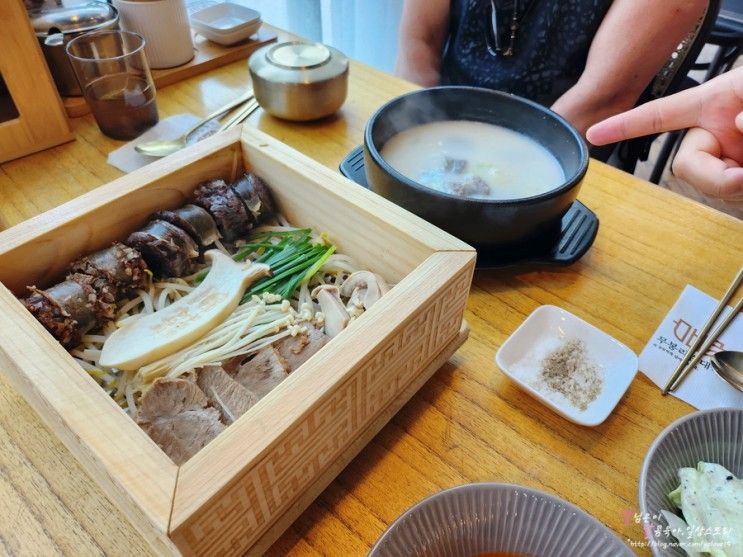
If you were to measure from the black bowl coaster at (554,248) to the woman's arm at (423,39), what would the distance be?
1092 mm

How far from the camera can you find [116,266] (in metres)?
0.93

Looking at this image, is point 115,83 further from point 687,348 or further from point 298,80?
point 687,348

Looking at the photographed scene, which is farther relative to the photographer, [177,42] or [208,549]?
[177,42]

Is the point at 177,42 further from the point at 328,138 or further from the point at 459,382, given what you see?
the point at 459,382

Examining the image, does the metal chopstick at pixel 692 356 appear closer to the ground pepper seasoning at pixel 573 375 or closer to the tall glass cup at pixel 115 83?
the ground pepper seasoning at pixel 573 375

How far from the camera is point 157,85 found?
1.84m

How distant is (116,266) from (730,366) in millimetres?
1132

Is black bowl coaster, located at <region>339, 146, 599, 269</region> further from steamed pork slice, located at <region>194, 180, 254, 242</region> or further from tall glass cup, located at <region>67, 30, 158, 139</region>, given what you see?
tall glass cup, located at <region>67, 30, 158, 139</region>

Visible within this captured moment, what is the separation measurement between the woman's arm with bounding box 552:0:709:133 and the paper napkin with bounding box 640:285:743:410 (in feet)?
3.23

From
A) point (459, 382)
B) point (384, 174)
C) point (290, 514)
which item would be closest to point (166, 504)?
point (290, 514)

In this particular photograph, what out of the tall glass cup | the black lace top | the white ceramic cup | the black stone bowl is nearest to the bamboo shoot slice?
the black stone bowl

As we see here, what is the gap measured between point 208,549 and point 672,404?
2.69 ft

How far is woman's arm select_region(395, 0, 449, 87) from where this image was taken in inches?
80.8

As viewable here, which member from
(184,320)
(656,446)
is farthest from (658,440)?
(184,320)
